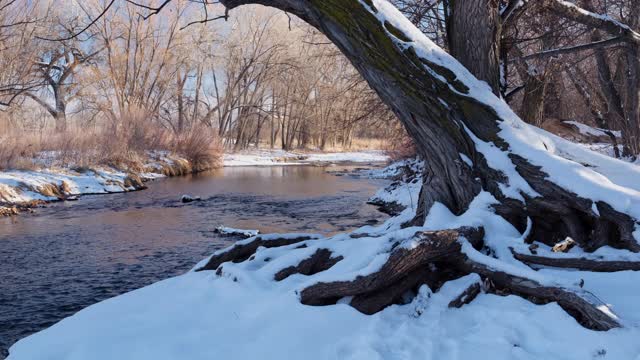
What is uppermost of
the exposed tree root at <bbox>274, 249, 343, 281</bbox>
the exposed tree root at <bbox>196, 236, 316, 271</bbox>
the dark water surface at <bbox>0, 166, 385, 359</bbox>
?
the exposed tree root at <bbox>274, 249, 343, 281</bbox>

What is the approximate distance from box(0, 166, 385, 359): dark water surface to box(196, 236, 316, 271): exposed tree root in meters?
1.84

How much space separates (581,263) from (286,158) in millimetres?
34671

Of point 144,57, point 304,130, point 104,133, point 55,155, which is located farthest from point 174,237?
point 304,130

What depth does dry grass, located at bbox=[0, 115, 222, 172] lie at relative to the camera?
56.7 ft

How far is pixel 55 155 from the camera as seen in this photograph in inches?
741

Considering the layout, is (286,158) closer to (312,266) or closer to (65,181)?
(65,181)

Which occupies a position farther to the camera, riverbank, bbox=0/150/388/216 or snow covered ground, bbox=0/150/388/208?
snow covered ground, bbox=0/150/388/208

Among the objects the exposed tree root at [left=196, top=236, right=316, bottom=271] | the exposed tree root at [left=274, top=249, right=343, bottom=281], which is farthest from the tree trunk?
the exposed tree root at [left=196, top=236, right=316, bottom=271]

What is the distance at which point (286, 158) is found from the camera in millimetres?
38000

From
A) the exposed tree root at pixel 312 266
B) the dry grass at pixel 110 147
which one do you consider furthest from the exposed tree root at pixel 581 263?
the dry grass at pixel 110 147

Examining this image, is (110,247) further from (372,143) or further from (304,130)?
(372,143)

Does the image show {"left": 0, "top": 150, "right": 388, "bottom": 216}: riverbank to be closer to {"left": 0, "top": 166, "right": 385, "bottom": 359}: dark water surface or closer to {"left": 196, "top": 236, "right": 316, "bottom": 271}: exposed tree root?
{"left": 0, "top": 166, "right": 385, "bottom": 359}: dark water surface

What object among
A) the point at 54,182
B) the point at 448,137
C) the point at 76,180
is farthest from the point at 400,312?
the point at 76,180

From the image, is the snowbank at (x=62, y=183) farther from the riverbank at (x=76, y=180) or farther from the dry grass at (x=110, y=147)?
the dry grass at (x=110, y=147)
